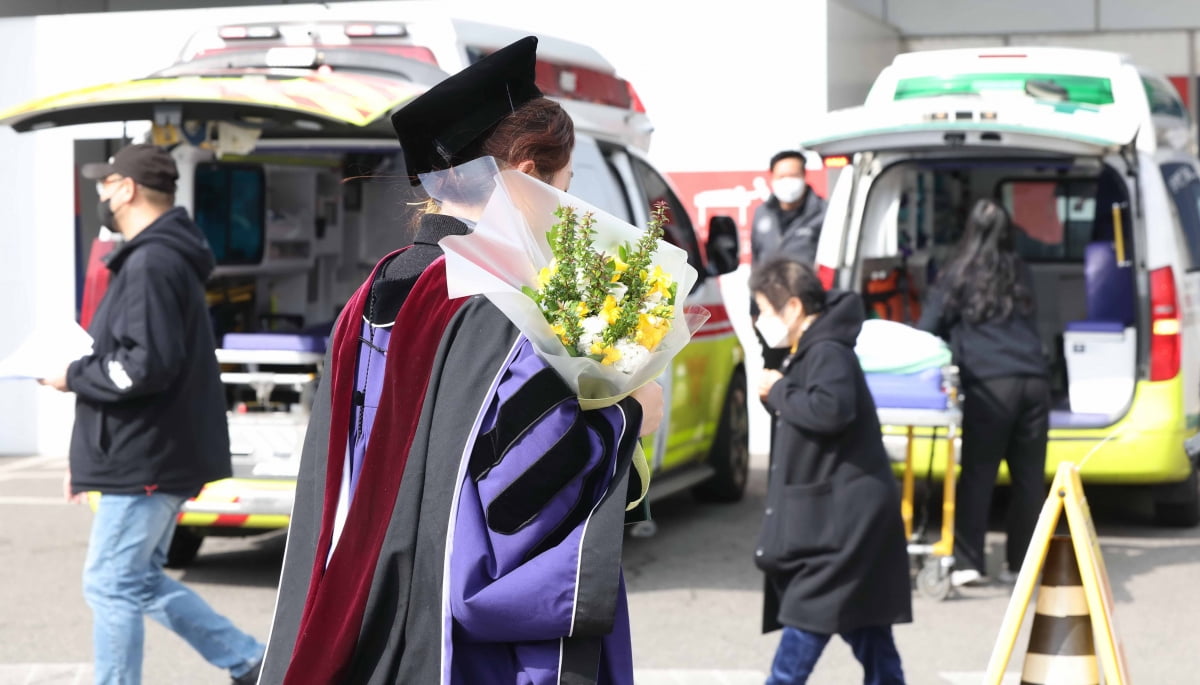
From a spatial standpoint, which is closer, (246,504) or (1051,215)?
(246,504)

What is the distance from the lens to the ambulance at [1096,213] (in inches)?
300

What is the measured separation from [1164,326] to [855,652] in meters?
4.21

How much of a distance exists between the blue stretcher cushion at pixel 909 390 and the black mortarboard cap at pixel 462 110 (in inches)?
187

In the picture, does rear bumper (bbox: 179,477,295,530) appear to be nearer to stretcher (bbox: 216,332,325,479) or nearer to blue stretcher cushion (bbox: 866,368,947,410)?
stretcher (bbox: 216,332,325,479)

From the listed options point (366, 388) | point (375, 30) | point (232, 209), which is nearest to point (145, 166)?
point (375, 30)

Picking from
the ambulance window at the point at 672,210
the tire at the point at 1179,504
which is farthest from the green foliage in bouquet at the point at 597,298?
the tire at the point at 1179,504

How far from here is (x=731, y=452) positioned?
9.85 metres

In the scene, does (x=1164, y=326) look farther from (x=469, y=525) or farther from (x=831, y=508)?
(x=469, y=525)

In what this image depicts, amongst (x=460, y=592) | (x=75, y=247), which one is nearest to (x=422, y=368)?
(x=460, y=592)

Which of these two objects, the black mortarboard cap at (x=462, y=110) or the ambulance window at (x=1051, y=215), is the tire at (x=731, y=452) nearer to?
the ambulance window at (x=1051, y=215)

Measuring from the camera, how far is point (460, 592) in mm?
2340

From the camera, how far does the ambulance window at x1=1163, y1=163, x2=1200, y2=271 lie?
8763 millimetres

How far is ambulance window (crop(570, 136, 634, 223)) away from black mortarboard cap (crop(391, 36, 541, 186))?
4.86 m

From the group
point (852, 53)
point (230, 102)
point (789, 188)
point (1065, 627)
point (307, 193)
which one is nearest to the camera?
point (1065, 627)
